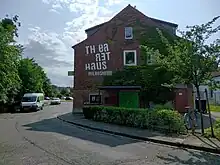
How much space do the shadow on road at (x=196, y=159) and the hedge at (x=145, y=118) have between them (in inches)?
168

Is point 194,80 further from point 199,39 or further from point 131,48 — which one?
point 131,48

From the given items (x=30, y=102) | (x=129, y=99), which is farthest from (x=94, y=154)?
(x=30, y=102)

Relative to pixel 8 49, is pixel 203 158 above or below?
below

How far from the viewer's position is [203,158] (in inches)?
313

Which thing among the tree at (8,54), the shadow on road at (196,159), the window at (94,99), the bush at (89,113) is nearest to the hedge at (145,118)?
the bush at (89,113)

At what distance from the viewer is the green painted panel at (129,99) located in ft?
80.9

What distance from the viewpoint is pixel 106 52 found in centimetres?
2717

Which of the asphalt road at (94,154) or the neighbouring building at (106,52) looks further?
the neighbouring building at (106,52)

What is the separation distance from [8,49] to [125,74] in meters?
12.7

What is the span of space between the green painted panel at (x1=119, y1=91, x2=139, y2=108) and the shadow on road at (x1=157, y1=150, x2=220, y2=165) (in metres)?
16.1

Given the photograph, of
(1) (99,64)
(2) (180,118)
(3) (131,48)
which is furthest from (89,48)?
(2) (180,118)

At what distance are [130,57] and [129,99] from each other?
4420 millimetres

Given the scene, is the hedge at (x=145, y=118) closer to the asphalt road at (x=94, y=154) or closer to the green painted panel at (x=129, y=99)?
the asphalt road at (x=94, y=154)

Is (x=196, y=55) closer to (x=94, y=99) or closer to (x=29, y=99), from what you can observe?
(x=94, y=99)
